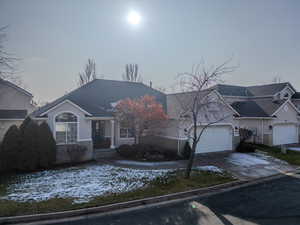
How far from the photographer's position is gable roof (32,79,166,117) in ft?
54.6

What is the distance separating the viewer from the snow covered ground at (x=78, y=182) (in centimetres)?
778

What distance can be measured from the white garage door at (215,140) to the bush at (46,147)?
10272mm

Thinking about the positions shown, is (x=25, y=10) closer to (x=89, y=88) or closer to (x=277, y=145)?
(x=89, y=88)

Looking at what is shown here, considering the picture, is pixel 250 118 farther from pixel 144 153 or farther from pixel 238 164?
pixel 144 153

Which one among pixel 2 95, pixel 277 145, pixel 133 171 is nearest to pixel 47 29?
pixel 2 95

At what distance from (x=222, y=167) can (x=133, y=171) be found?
17.4 feet

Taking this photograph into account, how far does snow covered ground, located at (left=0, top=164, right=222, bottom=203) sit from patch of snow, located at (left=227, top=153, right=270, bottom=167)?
2.71m

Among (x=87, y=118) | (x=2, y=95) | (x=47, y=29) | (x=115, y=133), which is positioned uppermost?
(x=47, y=29)

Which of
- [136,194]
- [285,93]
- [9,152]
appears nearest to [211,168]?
[136,194]

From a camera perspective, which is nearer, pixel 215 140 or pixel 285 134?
pixel 215 140

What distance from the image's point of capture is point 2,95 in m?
18.2

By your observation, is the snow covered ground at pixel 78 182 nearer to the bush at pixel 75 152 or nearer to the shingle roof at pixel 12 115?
the bush at pixel 75 152

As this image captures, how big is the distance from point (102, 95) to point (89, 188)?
1248 cm

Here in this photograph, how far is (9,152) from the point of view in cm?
1160
